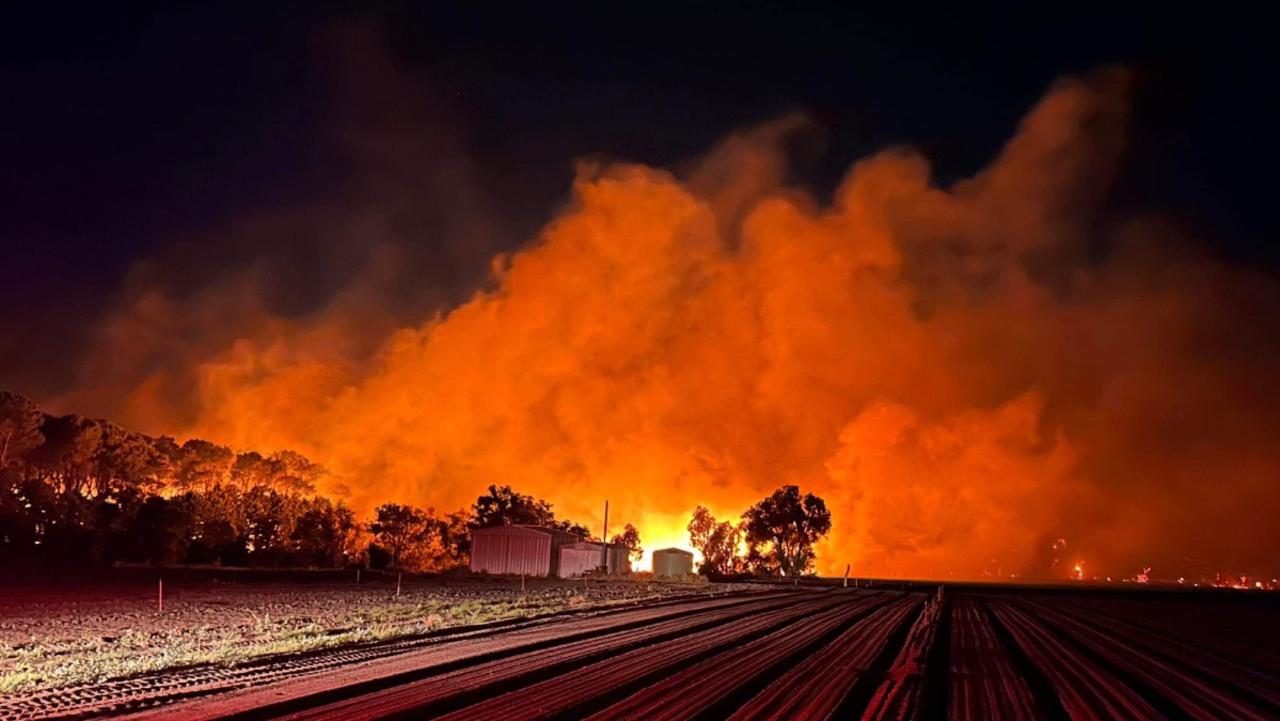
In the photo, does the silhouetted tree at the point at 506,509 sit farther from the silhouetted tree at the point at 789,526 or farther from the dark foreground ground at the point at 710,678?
the dark foreground ground at the point at 710,678

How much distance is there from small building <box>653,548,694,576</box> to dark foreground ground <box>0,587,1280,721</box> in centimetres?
5035

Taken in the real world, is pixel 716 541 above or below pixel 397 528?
below

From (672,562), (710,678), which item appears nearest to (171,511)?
(672,562)

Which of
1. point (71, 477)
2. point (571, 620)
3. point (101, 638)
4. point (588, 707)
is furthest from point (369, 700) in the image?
point (71, 477)

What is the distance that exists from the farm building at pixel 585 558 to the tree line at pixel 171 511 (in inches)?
404

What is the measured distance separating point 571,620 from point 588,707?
14.4 metres

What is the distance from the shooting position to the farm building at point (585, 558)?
65750 millimetres

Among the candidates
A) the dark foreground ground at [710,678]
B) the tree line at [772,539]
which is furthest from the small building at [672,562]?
the dark foreground ground at [710,678]

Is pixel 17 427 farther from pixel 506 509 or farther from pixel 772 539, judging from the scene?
pixel 772 539

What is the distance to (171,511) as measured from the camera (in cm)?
5781

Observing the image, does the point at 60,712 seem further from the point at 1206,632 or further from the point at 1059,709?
the point at 1206,632

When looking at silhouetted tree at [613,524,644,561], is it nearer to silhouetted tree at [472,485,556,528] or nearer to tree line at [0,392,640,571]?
→ silhouetted tree at [472,485,556,528]

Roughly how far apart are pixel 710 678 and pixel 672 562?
6397 centimetres

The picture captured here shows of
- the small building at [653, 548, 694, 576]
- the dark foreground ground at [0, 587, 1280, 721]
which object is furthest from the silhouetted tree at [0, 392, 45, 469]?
the dark foreground ground at [0, 587, 1280, 721]
